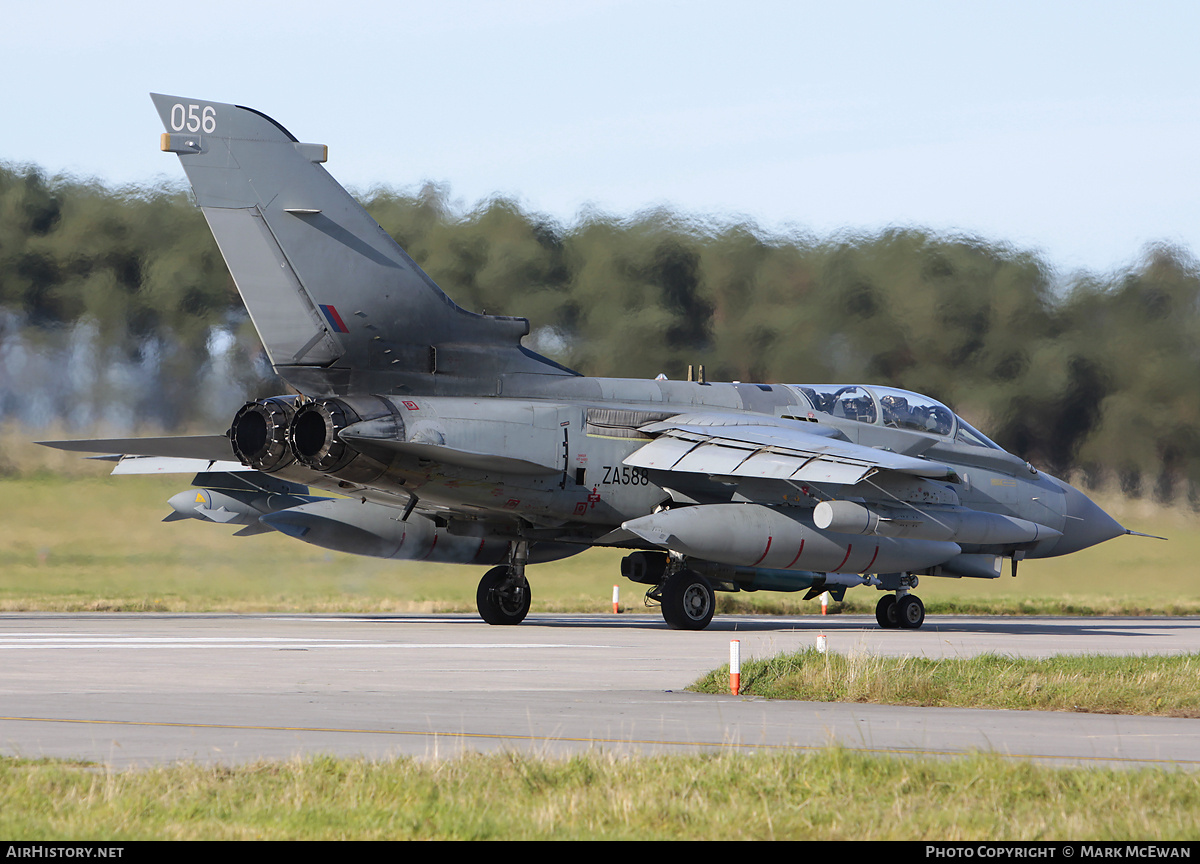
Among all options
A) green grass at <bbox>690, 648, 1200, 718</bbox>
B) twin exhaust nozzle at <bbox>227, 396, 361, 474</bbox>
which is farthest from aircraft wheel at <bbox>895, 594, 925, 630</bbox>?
green grass at <bbox>690, 648, 1200, 718</bbox>

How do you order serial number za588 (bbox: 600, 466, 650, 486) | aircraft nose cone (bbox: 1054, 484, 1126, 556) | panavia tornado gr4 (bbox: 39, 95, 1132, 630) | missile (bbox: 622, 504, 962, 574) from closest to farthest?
panavia tornado gr4 (bbox: 39, 95, 1132, 630) < missile (bbox: 622, 504, 962, 574) < serial number za588 (bbox: 600, 466, 650, 486) < aircraft nose cone (bbox: 1054, 484, 1126, 556)

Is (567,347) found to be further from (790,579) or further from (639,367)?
(790,579)

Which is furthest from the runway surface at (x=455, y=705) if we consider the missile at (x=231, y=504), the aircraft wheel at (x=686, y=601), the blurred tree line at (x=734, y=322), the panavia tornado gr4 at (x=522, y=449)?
the blurred tree line at (x=734, y=322)

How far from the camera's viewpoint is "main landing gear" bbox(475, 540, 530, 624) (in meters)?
23.2

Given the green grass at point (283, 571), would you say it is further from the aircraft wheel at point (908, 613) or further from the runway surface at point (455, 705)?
the runway surface at point (455, 705)

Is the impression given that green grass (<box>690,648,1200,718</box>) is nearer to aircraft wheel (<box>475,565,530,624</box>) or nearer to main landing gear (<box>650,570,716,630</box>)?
main landing gear (<box>650,570,716,630</box>)

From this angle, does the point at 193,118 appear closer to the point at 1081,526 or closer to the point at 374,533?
the point at 374,533

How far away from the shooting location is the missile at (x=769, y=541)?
2077 centimetres

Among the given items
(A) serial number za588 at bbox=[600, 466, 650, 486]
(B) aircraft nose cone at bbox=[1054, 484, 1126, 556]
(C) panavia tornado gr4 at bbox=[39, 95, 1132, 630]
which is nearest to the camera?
(C) panavia tornado gr4 at bbox=[39, 95, 1132, 630]

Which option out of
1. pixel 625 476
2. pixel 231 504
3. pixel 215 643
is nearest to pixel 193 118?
pixel 215 643

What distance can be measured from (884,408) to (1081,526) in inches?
173

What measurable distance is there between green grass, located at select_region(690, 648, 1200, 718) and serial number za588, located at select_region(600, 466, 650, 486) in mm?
9168

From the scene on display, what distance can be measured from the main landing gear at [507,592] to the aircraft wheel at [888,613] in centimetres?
570

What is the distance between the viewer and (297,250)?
1972cm
